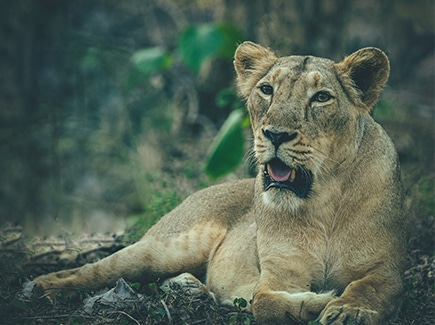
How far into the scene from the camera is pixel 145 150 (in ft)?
37.4

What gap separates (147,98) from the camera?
493 inches

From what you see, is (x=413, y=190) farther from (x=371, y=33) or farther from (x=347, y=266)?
(x=371, y=33)

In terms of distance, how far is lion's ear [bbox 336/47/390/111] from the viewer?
476 cm

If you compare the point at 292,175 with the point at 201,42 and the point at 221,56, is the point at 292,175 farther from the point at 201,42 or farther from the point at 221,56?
the point at 221,56

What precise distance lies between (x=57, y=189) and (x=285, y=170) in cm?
772

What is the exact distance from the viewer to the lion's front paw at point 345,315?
411cm

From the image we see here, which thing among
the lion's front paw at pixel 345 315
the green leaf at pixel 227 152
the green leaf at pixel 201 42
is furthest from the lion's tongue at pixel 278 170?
the green leaf at pixel 201 42

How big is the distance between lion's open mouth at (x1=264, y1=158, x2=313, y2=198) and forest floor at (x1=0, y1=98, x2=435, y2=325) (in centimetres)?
82

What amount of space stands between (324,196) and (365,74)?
32.5 inches

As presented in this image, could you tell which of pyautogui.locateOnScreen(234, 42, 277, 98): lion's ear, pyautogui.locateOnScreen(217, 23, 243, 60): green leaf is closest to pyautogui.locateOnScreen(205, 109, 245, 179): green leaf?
pyautogui.locateOnScreen(217, 23, 243, 60): green leaf

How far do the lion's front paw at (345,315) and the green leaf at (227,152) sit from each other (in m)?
3.55

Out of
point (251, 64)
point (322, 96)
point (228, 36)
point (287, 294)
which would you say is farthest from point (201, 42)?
point (287, 294)

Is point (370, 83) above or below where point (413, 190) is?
above

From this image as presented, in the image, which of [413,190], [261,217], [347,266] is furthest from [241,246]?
[413,190]
